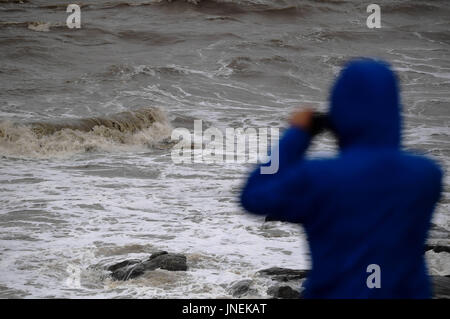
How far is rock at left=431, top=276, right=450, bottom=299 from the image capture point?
492 cm

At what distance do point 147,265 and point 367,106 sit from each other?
449cm

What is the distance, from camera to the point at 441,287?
16.7ft

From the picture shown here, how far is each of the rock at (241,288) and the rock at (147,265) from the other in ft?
1.76

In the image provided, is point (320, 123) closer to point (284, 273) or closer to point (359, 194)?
point (359, 194)

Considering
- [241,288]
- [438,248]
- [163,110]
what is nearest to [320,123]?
[241,288]

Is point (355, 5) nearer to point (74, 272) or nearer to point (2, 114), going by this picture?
point (2, 114)

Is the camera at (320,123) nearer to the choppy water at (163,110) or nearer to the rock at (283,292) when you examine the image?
the choppy water at (163,110)

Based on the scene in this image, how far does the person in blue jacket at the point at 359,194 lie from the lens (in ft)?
5.87

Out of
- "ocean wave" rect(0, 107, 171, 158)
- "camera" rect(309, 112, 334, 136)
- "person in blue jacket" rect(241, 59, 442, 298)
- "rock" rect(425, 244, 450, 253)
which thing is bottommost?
"rock" rect(425, 244, 450, 253)

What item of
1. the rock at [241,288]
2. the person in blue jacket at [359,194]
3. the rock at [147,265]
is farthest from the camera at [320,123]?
the rock at [147,265]

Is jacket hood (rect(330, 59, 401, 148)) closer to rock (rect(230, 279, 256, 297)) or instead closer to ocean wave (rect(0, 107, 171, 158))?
rock (rect(230, 279, 256, 297))

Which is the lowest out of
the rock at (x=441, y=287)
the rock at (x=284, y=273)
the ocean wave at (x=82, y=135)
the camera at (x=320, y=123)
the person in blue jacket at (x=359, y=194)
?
the rock at (x=284, y=273)

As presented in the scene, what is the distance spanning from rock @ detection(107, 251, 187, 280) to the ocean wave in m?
6.20

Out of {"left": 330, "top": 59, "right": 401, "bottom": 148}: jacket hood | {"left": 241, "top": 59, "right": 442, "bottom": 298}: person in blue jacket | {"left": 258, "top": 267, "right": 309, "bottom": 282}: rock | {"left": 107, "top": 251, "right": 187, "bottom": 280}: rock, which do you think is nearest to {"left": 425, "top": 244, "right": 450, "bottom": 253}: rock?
{"left": 258, "top": 267, "right": 309, "bottom": 282}: rock
